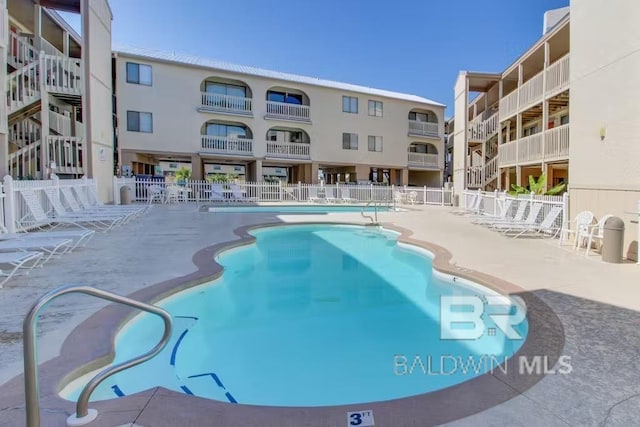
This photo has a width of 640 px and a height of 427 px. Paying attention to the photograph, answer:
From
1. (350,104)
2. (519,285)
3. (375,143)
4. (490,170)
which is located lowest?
(519,285)

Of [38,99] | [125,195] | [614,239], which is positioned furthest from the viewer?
[125,195]

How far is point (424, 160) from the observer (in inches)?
1205

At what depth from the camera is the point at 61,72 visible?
Result: 13.4m

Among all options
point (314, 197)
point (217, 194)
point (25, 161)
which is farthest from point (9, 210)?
point (314, 197)

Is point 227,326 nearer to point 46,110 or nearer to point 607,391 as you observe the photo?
point 607,391

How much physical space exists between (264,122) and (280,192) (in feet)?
16.8

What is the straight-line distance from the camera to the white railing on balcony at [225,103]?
23.4 metres

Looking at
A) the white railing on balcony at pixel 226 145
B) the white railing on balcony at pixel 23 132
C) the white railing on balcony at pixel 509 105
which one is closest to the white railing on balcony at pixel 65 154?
the white railing on balcony at pixel 23 132

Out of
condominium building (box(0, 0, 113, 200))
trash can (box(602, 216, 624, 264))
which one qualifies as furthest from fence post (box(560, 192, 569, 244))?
condominium building (box(0, 0, 113, 200))

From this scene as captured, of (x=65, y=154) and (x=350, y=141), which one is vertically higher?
(x=350, y=141)

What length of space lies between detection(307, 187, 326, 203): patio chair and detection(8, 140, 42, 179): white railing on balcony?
13.3 meters

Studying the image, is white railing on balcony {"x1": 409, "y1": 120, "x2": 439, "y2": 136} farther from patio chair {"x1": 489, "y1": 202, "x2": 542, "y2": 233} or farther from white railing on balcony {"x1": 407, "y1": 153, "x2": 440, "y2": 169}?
patio chair {"x1": 489, "y1": 202, "x2": 542, "y2": 233}

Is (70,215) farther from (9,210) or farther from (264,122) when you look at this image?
(264,122)

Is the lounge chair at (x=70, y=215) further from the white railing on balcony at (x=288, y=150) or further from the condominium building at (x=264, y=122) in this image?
the white railing on balcony at (x=288, y=150)
